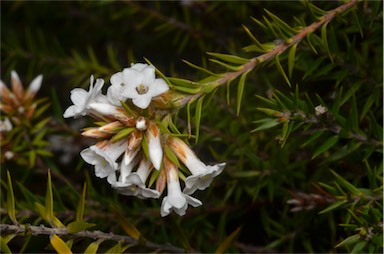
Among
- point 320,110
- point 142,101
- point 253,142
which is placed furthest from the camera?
point 253,142

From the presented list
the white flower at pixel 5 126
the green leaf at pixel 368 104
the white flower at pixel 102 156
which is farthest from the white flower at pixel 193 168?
the white flower at pixel 5 126

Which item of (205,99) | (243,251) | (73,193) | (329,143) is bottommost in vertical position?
(243,251)

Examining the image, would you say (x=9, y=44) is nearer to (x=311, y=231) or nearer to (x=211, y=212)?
(x=211, y=212)

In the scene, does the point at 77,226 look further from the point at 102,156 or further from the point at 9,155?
the point at 9,155

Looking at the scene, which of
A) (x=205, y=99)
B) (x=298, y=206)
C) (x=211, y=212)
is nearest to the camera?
(x=205, y=99)

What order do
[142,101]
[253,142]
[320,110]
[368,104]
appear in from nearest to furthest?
[142,101]
[320,110]
[368,104]
[253,142]

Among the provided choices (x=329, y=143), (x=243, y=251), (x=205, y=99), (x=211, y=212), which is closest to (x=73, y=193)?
(x=211, y=212)

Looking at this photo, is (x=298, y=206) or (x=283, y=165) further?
(x=283, y=165)

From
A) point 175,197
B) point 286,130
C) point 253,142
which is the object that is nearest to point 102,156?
point 175,197
